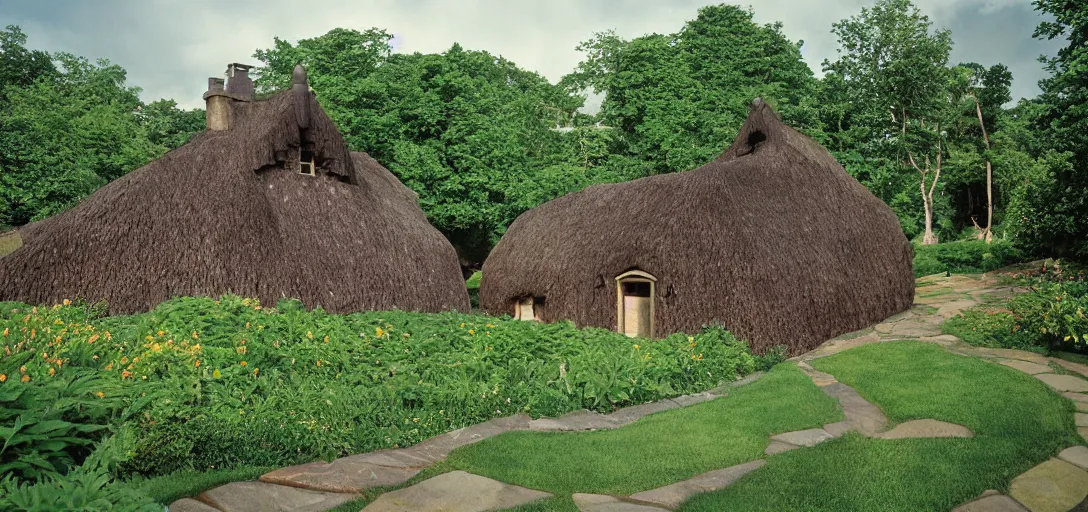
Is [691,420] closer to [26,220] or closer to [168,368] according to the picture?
[168,368]

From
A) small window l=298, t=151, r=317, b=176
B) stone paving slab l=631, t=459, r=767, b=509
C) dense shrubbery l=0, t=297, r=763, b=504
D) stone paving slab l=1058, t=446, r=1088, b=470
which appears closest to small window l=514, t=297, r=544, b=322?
small window l=298, t=151, r=317, b=176

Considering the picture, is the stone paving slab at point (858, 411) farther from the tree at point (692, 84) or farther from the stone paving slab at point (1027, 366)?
the tree at point (692, 84)

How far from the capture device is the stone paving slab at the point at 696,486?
196 inches

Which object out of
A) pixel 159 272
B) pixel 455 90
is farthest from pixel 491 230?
pixel 159 272

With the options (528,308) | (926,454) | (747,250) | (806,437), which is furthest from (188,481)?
(528,308)

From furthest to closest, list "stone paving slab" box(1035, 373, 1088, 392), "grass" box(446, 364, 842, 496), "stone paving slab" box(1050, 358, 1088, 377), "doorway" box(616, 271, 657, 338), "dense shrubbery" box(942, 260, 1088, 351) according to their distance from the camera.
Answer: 1. "doorway" box(616, 271, 657, 338)
2. "dense shrubbery" box(942, 260, 1088, 351)
3. "stone paving slab" box(1050, 358, 1088, 377)
4. "stone paving slab" box(1035, 373, 1088, 392)
5. "grass" box(446, 364, 842, 496)

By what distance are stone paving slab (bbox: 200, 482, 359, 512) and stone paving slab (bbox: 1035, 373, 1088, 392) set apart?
818 cm

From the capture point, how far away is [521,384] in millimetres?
7902

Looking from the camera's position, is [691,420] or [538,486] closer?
[538,486]

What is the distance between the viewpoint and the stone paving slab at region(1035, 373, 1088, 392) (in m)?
8.05

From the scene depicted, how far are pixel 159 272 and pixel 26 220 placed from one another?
12.4 metres

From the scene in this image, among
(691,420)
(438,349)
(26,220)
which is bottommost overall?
(691,420)

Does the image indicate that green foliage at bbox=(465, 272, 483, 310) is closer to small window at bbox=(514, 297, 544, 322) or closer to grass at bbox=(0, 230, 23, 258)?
small window at bbox=(514, 297, 544, 322)

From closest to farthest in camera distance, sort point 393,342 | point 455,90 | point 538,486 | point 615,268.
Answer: point 538,486 → point 393,342 → point 615,268 → point 455,90
